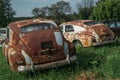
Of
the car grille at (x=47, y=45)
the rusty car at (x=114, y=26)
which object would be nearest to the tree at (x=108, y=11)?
the rusty car at (x=114, y=26)

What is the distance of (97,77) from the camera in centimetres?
1006

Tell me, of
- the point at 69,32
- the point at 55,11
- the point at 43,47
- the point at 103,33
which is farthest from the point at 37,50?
the point at 55,11

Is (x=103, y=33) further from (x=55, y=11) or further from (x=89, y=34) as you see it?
(x=55, y=11)

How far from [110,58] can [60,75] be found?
74.3 inches

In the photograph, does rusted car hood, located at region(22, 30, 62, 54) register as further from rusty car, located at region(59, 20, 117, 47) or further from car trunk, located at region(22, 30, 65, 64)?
rusty car, located at region(59, 20, 117, 47)

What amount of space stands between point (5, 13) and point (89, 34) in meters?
41.9

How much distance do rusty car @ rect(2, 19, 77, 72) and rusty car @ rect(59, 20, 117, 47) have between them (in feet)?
14.7

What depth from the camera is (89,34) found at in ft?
53.5

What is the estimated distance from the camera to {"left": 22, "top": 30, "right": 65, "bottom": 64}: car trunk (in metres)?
10.8

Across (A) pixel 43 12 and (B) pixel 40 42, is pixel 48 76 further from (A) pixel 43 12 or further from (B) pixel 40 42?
(A) pixel 43 12

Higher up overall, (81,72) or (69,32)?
(69,32)

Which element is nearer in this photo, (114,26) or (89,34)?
(89,34)

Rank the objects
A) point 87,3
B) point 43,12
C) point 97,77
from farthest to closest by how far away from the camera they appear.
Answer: point 43,12
point 87,3
point 97,77

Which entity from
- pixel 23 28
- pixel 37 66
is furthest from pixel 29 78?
pixel 23 28
